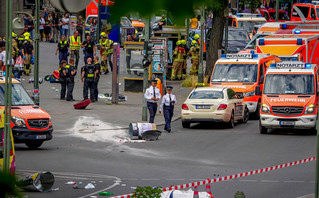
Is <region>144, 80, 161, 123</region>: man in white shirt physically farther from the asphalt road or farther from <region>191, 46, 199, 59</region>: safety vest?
<region>191, 46, 199, 59</region>: safety vest

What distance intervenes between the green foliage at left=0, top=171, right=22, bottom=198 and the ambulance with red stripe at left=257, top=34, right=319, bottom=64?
98.8 feet

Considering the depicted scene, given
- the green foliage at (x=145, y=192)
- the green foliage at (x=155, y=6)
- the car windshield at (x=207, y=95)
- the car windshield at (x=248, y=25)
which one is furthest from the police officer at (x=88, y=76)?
the green foliage at (x=155, y=6)

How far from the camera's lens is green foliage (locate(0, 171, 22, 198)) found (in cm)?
187

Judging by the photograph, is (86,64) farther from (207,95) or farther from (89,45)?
(207,95)

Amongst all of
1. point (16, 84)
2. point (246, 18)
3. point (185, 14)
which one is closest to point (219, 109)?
point (16, 84)

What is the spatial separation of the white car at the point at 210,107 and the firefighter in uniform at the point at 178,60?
1240 cm

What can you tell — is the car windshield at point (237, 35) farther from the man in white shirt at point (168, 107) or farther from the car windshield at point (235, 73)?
the man in white shirt at point (168, 107)

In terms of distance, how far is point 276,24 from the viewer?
41.3 metres

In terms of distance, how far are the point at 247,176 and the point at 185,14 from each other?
14.9 meters

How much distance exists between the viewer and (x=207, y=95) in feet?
86.7

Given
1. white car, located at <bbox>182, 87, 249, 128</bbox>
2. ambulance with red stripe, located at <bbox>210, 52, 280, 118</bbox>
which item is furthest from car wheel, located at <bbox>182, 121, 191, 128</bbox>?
ambulance with red stripe, located at <bbox>210, 52, 280, 118</bbox>

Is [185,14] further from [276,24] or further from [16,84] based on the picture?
[276,24]

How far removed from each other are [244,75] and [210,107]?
4092mm

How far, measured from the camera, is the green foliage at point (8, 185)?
73.8 inches
